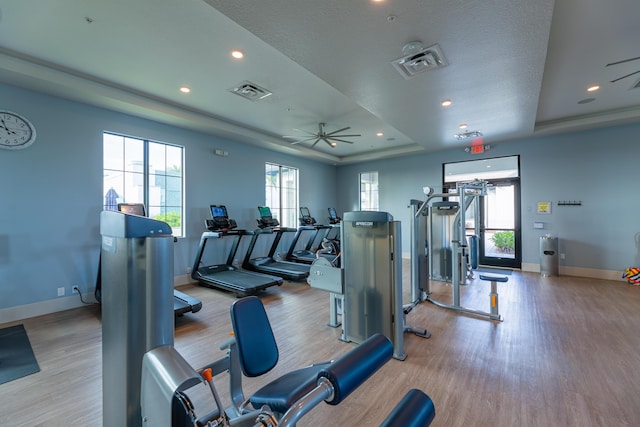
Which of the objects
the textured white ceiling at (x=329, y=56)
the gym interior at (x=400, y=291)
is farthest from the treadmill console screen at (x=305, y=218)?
the textured white ceiling at (x=329, y=56)

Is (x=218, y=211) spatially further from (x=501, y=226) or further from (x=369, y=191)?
(x=501, y=226)

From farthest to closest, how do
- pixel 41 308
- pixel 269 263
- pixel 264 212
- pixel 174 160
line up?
1. pixel 264 212
2. pixel 269 263
3. pixel 174 160
4. pixel 41 308

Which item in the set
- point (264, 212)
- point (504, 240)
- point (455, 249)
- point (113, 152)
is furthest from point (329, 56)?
point (504, 240)

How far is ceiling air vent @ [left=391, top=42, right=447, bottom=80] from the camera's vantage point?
9.48ft

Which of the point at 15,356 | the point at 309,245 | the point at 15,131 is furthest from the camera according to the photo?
the point at 309,245

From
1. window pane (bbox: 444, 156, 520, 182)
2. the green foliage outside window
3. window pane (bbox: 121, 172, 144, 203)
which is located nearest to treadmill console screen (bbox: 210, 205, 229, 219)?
window pane (bbox: 121, 172, 144, 203)

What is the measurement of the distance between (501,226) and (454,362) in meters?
5.66

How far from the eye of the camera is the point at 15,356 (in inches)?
111

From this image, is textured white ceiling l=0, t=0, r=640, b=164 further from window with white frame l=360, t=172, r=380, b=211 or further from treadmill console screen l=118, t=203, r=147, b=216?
window with white frame l=360, t=172, r=380, b=211

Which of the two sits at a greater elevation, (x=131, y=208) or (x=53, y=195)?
(x=53, y=195)

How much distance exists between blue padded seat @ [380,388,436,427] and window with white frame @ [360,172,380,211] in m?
8.67

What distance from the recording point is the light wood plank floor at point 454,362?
204 cm

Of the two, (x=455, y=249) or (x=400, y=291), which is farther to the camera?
(x=455, y=249)

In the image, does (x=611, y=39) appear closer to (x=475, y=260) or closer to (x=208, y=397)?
(x=475, y=260)
